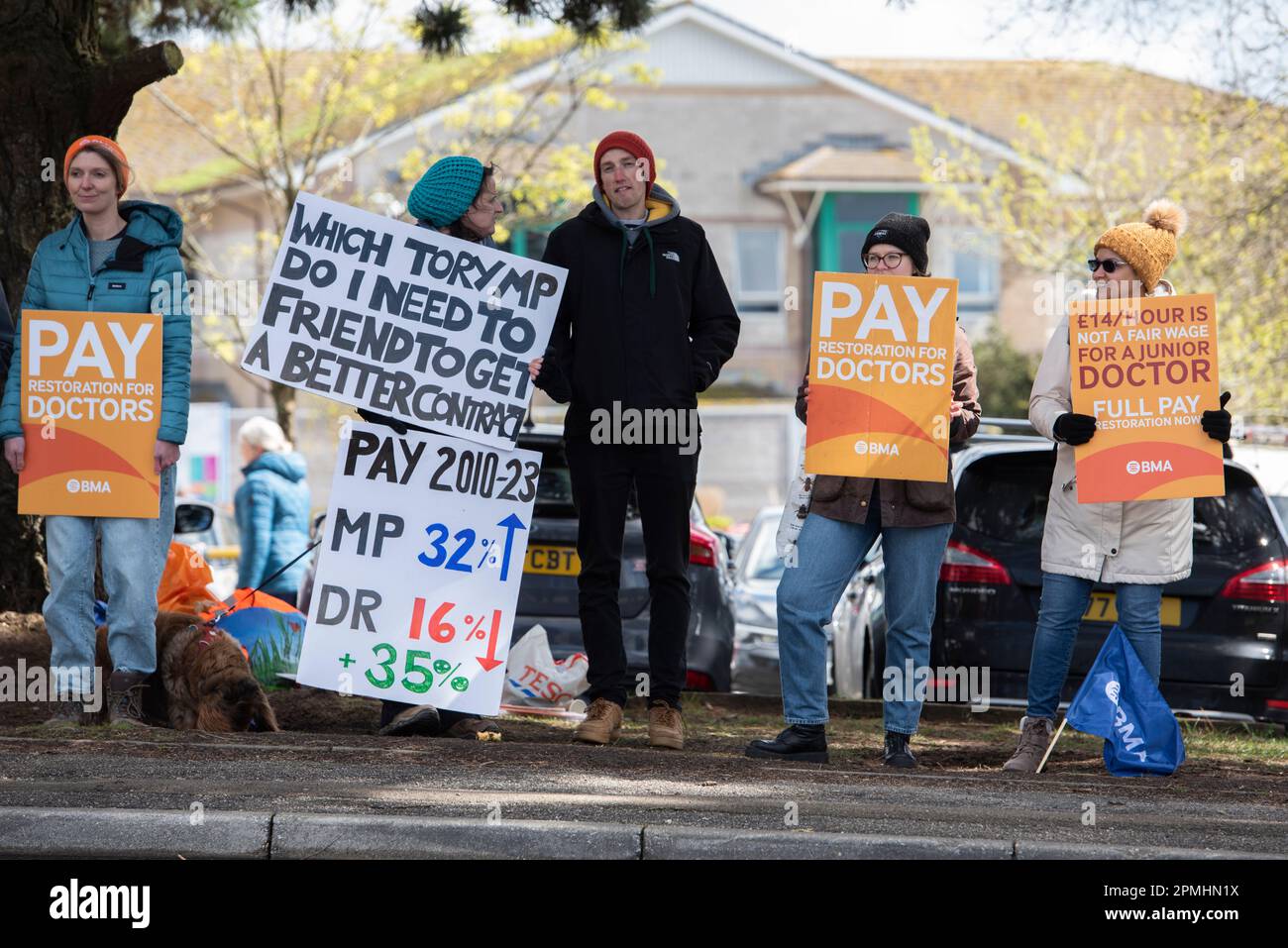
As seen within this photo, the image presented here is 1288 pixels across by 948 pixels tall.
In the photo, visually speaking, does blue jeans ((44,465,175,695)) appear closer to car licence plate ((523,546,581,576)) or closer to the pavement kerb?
the pavement kerb

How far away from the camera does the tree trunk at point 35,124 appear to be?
27.8 ft

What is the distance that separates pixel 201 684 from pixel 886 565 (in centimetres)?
274

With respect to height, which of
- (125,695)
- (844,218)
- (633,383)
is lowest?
(125,695)

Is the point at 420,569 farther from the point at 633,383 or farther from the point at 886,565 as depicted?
the point at 886,565

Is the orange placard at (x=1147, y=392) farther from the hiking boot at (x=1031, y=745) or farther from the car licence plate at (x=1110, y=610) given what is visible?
the car licence plate at (x=1110, y=610)

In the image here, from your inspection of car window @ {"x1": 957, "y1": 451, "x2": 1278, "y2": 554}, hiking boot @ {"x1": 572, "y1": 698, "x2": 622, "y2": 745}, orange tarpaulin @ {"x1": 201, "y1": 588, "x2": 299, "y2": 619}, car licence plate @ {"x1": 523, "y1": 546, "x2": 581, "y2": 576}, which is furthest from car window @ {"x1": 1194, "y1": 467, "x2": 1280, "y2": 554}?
orange tarpaulin @ {"x1": 201, "y1": 588, "x2": 299, "y2": 619}

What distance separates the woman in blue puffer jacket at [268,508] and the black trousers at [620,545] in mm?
5732

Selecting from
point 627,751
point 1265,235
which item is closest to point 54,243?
point 627,751

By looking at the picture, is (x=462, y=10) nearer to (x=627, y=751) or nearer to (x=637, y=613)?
(x=637, y=613)

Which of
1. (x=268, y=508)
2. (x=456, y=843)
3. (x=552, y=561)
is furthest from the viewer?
(x=268, y=508)

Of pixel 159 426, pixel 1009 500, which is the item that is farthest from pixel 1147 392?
pixel 159 426

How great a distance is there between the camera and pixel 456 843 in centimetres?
500

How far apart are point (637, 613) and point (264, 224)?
2692 cm
